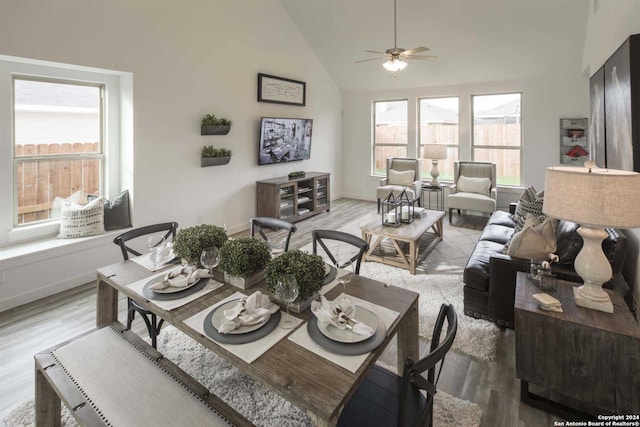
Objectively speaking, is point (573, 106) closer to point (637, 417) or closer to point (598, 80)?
point (598, 80)

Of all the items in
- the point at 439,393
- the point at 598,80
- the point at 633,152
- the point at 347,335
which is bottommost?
the point at 439,393

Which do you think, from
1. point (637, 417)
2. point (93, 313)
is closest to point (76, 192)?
point (93, 313)

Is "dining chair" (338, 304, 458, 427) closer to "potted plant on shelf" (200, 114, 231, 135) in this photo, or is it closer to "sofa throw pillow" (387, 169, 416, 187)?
"potted plant on shelf" (200, 114, 231, 135)

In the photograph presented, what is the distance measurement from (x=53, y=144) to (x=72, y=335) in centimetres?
207

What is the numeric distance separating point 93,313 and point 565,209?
3.49 m

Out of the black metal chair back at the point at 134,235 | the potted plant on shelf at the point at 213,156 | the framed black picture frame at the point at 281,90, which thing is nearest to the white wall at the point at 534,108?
the framed black picture frame at the point at 281,90

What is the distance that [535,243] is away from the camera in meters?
2.47

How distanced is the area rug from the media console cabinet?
0.94 meters

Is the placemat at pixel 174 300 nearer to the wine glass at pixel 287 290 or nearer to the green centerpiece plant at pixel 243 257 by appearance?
the green centerpiece plant at pixel 243 257

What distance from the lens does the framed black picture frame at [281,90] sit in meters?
5.43

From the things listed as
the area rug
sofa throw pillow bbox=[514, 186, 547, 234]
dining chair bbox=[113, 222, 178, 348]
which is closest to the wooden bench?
dining chair bbox=[113, 222, 178, 348]

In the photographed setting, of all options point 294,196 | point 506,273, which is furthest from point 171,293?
point 294,196

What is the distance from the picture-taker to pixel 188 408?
132 cm

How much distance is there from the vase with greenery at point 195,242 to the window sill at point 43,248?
6.78 feet
